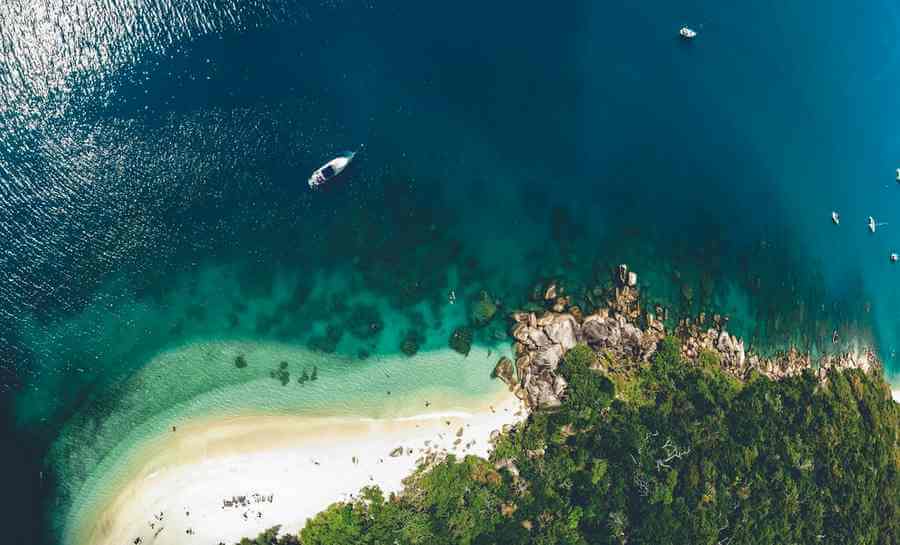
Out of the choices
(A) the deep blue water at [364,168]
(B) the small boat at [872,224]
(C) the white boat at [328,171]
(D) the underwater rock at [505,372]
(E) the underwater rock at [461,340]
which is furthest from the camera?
(B) the small boat at [872,224]

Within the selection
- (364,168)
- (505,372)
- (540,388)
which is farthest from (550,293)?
(364,168)

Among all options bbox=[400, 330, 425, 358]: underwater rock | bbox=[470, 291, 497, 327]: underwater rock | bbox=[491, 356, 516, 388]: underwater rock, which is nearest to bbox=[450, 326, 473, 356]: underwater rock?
bbox=[470, 291, 497, 327]: underwater rock

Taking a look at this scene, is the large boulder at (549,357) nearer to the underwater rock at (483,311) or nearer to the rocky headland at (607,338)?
the rocky headland at (607,338)

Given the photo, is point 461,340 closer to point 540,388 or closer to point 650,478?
point 540,388

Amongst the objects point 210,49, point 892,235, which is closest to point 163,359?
point 210,49

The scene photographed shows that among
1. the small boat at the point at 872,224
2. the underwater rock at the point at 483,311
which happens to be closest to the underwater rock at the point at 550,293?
the underwater rock at the point at 483,311

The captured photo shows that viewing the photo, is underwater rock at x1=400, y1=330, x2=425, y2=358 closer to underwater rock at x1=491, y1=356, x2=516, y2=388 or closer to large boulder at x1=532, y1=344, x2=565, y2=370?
underwater rock at x1=491, y1=356, x2=516, y2=388
